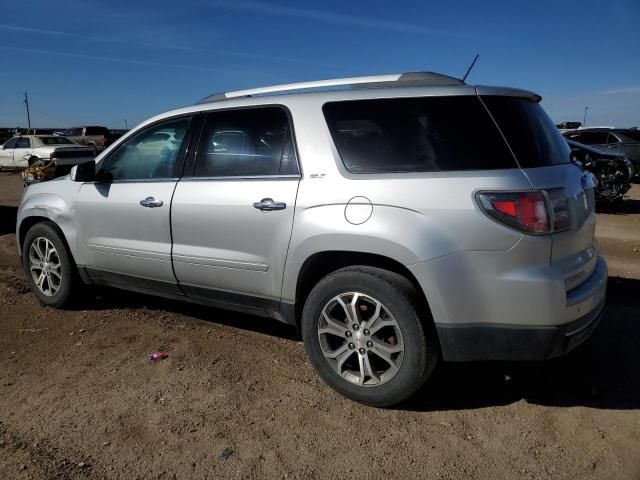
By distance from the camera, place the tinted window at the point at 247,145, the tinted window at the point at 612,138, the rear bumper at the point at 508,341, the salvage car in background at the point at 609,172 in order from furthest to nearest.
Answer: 1. the tinted window at the point at 612,138
2. the salvage car in background at the point at 609,172
3. the tinted window at the point at 247,145
4. the rear bumper at the point at 508,341

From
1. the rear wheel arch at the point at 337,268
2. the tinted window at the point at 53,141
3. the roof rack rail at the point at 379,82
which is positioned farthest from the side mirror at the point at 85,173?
the tinted window at the point at 53,141

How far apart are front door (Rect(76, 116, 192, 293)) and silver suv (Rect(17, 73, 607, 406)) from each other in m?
0.02

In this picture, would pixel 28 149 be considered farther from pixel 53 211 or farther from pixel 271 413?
pixel 271 413

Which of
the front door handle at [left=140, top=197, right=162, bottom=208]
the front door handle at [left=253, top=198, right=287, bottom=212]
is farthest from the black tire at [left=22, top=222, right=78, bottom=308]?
the front door handle at [left=253, top=198, right=287, bottom=212]

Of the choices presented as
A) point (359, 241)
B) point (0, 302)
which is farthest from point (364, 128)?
point (0, 302)

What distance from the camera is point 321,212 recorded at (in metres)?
3.24

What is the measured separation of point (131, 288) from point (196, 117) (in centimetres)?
152

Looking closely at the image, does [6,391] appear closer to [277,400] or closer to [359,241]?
[277,400]

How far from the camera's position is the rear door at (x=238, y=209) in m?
3.48

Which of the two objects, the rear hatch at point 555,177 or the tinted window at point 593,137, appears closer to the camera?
the rear hatch at point 555,177

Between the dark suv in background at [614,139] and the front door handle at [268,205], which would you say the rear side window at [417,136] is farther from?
the dark suv in background at [614,139]

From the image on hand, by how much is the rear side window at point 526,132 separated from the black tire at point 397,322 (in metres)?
0.94

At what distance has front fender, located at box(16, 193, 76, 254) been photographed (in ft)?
15.4

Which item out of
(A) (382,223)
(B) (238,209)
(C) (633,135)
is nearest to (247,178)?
(B) (238,209)
